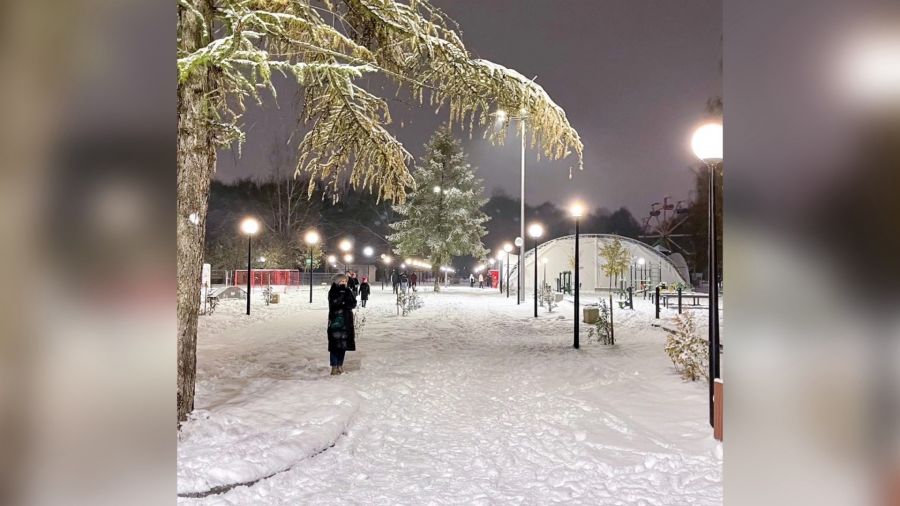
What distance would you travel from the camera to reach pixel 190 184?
5531mm

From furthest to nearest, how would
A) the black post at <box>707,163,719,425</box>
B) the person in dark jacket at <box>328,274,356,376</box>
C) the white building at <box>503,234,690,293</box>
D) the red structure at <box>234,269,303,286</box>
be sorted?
1. the white building at <box>503,234,690,293</box>
2. the red structure at <box>234,269,303,286</box>
3. the person in dark jacket at <box>328,274,356,376</box>
4. the black post at <box>707,163,719,425</box>

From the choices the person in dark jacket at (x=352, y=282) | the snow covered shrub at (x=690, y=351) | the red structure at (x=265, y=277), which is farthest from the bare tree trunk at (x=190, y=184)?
the red structure at (x=265, y=277)

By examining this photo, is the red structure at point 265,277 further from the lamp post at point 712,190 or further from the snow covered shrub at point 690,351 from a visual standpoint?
the lamp post at point 712,190

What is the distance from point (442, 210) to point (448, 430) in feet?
128

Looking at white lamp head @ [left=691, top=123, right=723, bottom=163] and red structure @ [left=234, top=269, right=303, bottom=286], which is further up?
white lamp head @ [left=691, top=123, right=723, bottom=163]

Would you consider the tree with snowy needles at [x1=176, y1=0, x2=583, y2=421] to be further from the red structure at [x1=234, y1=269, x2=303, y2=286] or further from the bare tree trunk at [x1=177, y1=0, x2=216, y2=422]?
the red structure at [x1=234, y1=269, x2=303, y2=286]

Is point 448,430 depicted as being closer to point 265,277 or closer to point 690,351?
point 690,351

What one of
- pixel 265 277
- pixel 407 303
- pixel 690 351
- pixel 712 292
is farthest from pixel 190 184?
pixel 265 277

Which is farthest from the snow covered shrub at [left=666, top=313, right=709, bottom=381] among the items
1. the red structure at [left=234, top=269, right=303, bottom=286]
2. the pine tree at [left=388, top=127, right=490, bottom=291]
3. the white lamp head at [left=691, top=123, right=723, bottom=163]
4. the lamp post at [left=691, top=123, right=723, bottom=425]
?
the pine tree at [left=388, top=127, right=490, bottom=291]

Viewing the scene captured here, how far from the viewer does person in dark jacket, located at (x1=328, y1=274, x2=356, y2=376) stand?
28.2ft
